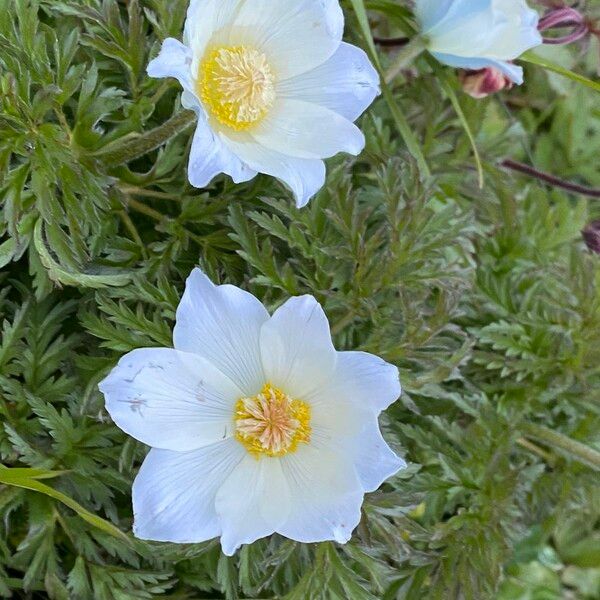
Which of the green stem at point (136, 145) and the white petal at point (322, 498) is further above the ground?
the green stem at point (136, 145)

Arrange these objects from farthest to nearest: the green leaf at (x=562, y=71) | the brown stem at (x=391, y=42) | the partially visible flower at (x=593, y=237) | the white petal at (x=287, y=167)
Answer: the brown stem at (x=391, y=42) → the partially visible flower at (x=593, y=237) → the green leaf at (x=562, y=71) → the white petal at (x=287, y=167)

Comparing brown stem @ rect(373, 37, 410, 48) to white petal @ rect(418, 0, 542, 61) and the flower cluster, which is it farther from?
the flower cluster

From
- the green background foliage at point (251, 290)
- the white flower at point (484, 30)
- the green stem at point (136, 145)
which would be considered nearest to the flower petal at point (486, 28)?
the white flower at point (484, 30)

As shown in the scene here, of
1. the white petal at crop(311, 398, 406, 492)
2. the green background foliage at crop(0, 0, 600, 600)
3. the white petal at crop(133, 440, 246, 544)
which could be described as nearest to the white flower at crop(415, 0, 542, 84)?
the green background foliage at crop(0, 0, 600, 600)

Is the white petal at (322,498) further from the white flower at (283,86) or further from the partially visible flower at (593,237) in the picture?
the partially visible flower at (593,237)

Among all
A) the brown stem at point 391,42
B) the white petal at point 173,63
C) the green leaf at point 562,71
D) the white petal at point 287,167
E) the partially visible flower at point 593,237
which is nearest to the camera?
the white petal at point 173,63

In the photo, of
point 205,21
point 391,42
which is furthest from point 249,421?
point 391,42

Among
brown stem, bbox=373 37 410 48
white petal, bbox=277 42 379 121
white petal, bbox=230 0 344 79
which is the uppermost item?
white petal, bbox=230 0 344 79
